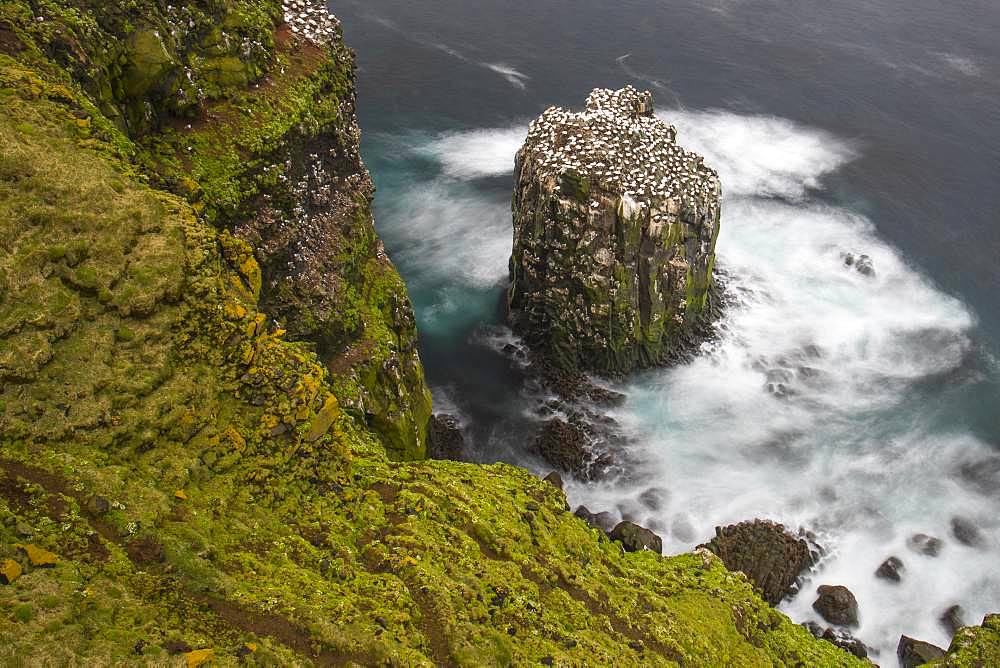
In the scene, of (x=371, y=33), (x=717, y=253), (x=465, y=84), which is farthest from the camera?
(x=371, y=33)

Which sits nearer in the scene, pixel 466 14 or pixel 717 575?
pixel 717 575

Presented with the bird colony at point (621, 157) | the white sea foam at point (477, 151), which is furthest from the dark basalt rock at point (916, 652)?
the white sea foam at point (477, 151)

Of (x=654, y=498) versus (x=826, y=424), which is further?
(x=826, y=424)

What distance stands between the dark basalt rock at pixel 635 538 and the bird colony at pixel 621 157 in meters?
18.2

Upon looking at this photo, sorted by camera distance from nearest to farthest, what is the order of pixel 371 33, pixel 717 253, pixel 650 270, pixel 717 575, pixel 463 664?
pixel 463 664 → pixel 717 575 → pixel 650 270 → pixel 717 253 → pixel 371 33

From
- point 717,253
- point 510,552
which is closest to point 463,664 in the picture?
point 510,552

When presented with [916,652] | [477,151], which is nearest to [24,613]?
[916,652]

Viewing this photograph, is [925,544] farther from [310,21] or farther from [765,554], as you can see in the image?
[310,21]

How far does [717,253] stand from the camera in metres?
54.6

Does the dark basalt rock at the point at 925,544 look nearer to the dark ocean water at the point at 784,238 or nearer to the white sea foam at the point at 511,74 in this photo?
the dark ocean water at the point at 784,238

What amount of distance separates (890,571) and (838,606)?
4.54 m

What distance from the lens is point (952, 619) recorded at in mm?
33000

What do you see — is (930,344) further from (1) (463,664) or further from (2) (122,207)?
(2) (122,207)

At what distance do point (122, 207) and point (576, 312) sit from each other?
2968 cm
